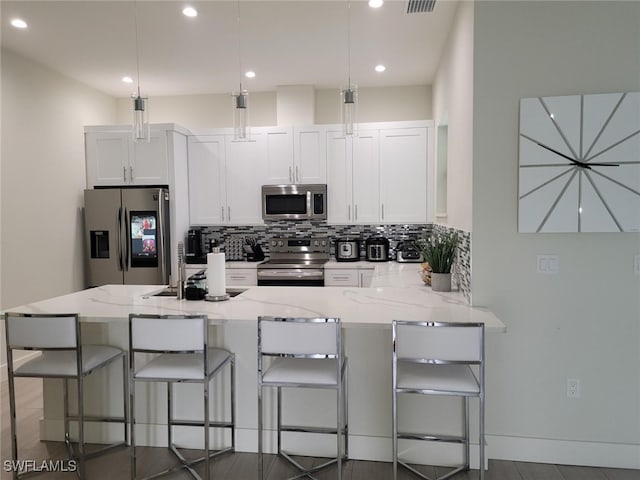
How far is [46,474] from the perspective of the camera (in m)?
2.49

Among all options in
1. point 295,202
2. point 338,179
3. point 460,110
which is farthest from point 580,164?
point 295,202

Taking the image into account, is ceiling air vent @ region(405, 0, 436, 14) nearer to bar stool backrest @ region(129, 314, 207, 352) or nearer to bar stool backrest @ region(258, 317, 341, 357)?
bar stool backrest @ region(258, 317, 341, 357)

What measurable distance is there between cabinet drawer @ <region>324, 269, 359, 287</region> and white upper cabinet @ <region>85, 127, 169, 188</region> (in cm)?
203

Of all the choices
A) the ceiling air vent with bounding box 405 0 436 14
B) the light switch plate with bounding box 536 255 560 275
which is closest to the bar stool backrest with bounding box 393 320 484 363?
the light switch plate with bounding box 536 255 560 275

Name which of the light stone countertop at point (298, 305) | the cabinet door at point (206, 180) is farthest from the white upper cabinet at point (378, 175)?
the light stone countertop at point (298, 305)

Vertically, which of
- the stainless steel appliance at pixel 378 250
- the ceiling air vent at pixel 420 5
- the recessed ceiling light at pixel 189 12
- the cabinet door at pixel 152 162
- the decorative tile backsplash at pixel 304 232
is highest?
the recessed ceiling light at pixel 189 12

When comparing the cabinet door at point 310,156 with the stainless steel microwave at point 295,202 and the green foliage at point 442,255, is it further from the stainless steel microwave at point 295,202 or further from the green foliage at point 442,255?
the green foliage at point 442,255

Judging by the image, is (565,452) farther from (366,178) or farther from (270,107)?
(270,107)

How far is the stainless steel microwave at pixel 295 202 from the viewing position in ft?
16.1

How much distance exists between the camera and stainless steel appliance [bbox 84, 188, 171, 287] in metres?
4.57

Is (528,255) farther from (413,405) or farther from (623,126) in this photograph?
(413,405)

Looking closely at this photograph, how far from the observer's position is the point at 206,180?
510 centimetres

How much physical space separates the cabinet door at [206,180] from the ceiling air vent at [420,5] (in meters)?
2.94

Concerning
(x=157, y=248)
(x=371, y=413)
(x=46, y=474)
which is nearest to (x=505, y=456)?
(x=371, y=413)
